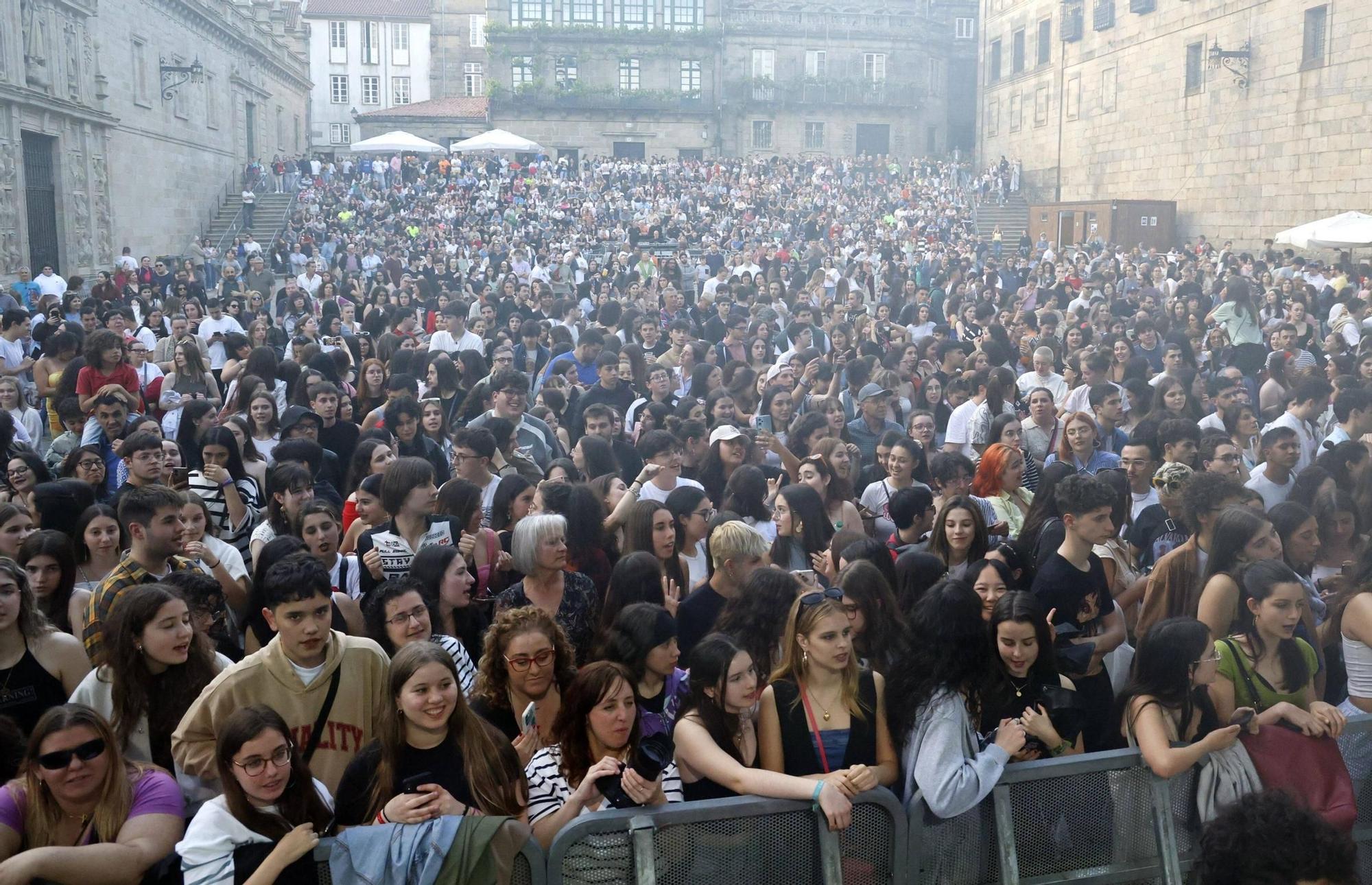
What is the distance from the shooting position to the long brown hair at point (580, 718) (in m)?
3.84

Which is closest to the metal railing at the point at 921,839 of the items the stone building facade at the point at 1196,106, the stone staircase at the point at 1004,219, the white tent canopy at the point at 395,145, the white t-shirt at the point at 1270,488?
the white t-shirt at the point at 1270,488

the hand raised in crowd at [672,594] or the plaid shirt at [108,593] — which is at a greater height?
the plaid shirt at [108,593]

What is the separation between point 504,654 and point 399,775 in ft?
2.26

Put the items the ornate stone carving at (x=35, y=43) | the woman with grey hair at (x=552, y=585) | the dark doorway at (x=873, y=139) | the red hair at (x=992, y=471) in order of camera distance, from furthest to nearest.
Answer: the dark doorway at (x=873, y=139), the ornate stone carving at (x=35, y=43), the red hair at (x=992, y=471), the woman with grey hair at (x=552, y=585)

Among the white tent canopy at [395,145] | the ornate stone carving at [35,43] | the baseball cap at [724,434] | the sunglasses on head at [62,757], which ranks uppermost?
the ornate stone carving at [35,43]

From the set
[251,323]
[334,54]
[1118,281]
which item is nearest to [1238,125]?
[1118,281]

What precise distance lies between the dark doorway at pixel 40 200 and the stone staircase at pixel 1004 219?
25.4 metres

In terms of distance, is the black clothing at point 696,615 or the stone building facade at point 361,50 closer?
the black clothing at point 696,615

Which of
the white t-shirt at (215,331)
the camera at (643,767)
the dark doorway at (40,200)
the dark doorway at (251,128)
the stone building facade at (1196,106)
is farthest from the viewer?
the dark doorway at (251,128)

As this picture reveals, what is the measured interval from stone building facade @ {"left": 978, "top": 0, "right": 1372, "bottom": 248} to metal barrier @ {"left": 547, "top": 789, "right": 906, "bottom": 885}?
25002mm

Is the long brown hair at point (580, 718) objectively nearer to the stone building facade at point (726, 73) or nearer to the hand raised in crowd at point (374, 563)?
the hand raised in crowd at point (374, 563)

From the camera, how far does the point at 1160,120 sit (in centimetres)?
3275

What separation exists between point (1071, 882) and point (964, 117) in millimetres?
53091

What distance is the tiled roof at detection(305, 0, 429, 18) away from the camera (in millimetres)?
66438
